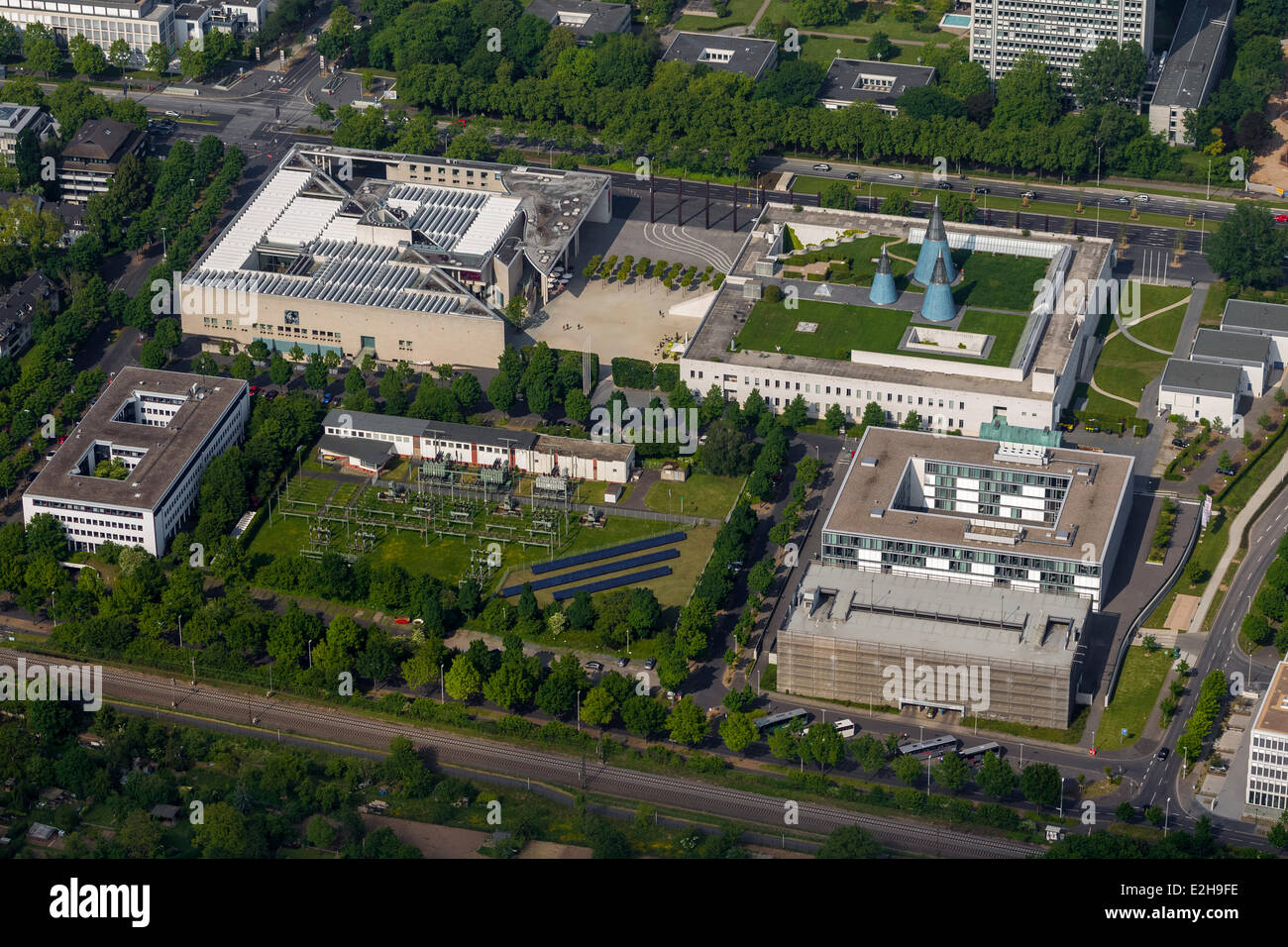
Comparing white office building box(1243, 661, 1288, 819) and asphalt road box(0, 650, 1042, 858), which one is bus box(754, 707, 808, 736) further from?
white office building box(1243, 661, 1288, 819)

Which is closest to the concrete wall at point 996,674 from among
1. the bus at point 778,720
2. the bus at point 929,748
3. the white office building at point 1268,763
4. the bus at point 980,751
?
the bus at point 929,748

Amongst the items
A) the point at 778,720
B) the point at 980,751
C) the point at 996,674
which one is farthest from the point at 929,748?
the point at 778,720

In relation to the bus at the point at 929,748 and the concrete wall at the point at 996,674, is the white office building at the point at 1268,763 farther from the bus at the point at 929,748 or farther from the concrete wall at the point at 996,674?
the bus at the point at 929,748

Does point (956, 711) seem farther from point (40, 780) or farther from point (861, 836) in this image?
point (40, 780)

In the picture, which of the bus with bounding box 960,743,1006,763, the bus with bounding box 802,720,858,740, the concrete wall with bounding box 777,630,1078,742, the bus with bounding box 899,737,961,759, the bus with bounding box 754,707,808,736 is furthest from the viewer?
the bus with bounding box 754,707,808,736

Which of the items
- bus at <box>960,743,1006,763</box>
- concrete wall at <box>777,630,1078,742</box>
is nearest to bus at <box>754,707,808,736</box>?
concrete wall at <box>777,630,1078,742</box>

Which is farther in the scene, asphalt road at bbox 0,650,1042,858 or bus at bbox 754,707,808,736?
bus at bbox 754,707,808,736
